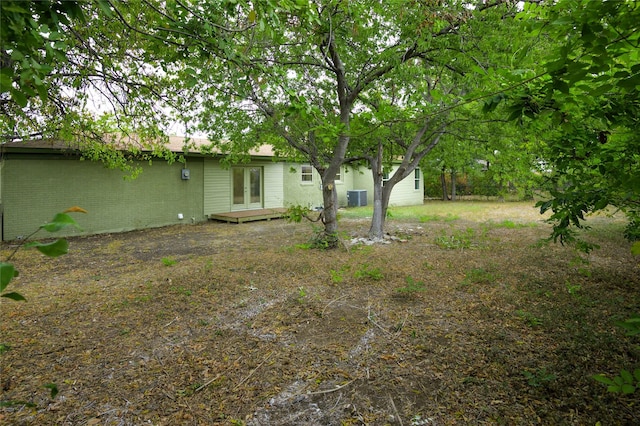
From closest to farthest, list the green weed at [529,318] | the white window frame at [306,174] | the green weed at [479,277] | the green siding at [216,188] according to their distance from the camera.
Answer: the green weed at [529,318] < the green weed at [479,277] < the green siding at [216,188] < the white window frame at [306,174]

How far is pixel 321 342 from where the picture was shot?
11.1 feet

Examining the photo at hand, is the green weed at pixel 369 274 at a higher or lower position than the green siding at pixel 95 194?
lower

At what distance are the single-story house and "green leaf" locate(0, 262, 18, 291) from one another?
7722 mm

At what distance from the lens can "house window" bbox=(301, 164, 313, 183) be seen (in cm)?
1683

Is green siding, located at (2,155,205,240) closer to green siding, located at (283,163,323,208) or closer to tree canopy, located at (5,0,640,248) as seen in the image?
tree canopy, located at (5,0,640,248)

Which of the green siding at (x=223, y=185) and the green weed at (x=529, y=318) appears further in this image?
the green siding at (x=223, y=185)

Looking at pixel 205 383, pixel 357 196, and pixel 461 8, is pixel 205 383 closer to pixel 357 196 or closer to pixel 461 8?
pixel 461 8

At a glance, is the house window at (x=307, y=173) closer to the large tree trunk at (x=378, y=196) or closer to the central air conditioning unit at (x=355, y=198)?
the central air conditioning unit at (x=355, y=198)

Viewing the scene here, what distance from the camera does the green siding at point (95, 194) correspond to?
9188 millimetres

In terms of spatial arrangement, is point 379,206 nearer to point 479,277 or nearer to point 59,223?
point 479,277

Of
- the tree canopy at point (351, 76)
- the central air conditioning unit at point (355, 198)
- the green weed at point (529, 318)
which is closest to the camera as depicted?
the tree canopy at point (351, 76)

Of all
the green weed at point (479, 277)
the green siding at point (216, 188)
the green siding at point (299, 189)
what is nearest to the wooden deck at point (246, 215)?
the green siding at point (216, 188)

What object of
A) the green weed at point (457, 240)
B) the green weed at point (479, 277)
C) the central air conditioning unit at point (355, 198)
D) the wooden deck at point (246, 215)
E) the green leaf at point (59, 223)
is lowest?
the green weed at point (479, 277)

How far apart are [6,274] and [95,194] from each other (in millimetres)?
11612
